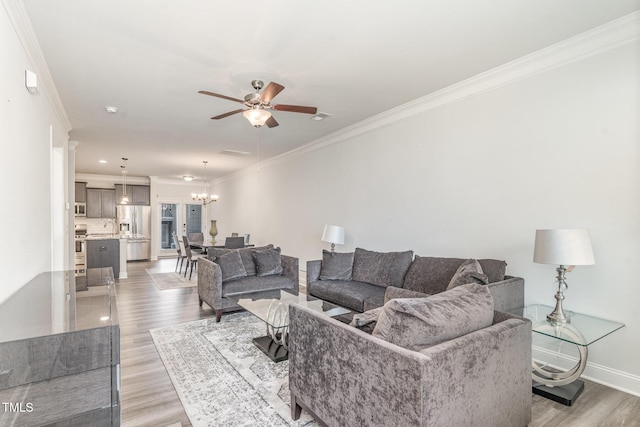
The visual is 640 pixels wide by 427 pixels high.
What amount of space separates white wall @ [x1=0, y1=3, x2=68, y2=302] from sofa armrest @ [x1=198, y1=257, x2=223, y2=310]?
1.69 meters

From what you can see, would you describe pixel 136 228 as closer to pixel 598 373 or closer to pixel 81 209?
pixel 81 209

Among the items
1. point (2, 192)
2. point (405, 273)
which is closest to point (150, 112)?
point (2, 192)

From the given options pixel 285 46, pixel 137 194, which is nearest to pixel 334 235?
pixel 285 46

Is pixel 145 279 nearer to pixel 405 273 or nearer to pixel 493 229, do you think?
pixel 405 273

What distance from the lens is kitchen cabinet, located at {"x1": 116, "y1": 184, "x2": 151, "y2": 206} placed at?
1027 centimetres

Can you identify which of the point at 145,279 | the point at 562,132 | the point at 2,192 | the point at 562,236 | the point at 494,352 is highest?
the point at 562,132

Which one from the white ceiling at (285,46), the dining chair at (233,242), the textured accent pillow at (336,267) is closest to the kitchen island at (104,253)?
the dining chair at (233,242)

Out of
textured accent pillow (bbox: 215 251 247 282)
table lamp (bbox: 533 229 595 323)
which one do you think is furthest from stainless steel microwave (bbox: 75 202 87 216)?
table lamp (bbox: 533 229 595 323)

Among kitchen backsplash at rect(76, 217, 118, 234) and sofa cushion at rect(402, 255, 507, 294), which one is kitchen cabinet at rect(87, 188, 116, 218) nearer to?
kitchen backsplash at rect(76, 217, 118, 234)

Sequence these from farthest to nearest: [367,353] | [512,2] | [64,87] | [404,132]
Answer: [404,132] < [64,87] < [512,2] < [367,353]

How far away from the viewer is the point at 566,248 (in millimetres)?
2359

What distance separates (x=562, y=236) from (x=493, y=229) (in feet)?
3.15

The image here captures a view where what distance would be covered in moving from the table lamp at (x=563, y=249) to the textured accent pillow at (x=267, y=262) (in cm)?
332

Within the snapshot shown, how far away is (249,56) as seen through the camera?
294cm
